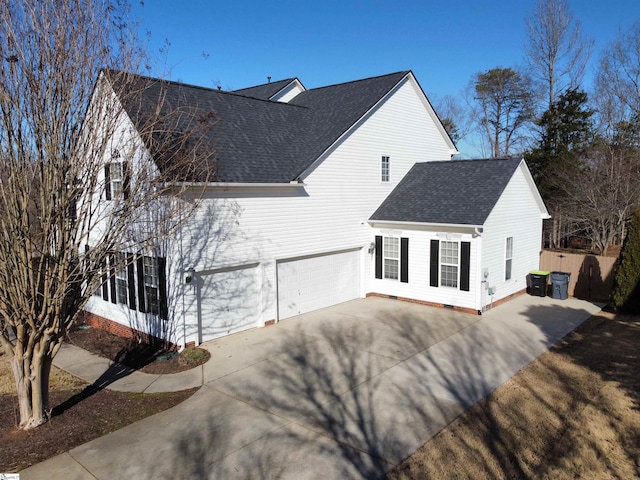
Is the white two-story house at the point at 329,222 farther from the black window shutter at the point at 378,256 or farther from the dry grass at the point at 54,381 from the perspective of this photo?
the dry grass at the point at 54,381

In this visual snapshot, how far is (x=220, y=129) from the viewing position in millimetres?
13500

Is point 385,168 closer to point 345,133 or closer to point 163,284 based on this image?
point 345,133

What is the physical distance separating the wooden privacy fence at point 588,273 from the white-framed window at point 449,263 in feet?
18.0

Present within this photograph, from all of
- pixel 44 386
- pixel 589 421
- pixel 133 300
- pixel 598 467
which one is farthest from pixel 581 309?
pixel 44 386

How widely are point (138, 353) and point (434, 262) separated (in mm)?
9108

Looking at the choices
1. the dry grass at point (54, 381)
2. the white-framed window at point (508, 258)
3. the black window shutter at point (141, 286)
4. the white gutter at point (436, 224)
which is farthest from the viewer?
the white-framed window at point (508, 258)

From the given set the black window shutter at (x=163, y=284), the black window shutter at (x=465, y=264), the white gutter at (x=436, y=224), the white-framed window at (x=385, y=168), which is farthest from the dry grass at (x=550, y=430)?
the white-framed window at (x=385, y=168)

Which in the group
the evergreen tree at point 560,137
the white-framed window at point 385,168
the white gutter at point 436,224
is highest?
the evergreen tree at point 560,137

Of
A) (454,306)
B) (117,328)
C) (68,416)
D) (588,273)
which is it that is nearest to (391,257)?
(454,306)

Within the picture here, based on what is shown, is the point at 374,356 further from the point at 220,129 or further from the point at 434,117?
the point at 434,117

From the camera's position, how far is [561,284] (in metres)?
16.1

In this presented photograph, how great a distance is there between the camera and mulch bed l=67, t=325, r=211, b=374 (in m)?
10.4

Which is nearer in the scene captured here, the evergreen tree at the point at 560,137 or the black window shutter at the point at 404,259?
the black window shutter at the point at 404,259

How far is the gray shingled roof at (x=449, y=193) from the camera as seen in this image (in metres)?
14.3
